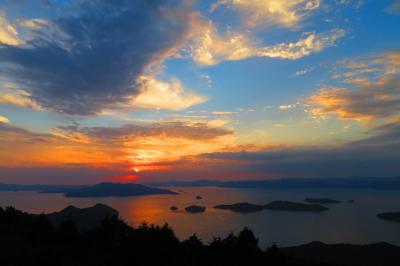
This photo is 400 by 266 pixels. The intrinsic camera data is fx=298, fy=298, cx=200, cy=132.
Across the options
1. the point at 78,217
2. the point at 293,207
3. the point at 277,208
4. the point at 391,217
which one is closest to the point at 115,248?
the point at 78,217

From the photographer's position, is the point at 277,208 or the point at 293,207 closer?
Answer: the point at 293,207

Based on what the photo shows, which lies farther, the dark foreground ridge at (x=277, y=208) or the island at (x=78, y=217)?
the dark foreground ridge at (x=277, y=208)

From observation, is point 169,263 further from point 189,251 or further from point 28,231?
point 28,231

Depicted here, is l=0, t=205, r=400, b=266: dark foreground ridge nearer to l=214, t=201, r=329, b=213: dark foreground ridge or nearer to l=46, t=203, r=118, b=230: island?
l=46, t=203, r=118, b=230: island

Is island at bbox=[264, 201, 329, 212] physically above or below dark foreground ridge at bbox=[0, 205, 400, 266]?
below

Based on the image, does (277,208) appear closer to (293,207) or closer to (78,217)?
(293,207)

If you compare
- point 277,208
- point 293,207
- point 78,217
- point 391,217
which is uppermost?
point 78,217

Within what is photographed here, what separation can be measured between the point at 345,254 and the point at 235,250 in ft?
141

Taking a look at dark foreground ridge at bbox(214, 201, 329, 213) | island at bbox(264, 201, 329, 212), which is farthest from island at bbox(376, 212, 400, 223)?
dark foreground ridge at bbox(214, 201, 329, 213)

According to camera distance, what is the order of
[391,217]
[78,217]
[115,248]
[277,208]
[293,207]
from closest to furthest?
[115,248]
[78,217]
[391,217]
[293,207]
[277,208]

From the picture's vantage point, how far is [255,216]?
134375 mm

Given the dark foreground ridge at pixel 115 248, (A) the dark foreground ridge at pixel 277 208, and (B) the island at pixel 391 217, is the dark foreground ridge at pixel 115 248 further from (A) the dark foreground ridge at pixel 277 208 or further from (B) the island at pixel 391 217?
(A) the dark foreground ridge at pixel 277 208

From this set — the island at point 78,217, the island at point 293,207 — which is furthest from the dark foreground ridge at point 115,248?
the island at point 293,207

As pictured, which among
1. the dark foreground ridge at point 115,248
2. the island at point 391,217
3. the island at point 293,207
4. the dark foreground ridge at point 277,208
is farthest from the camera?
the island at point 293,207
